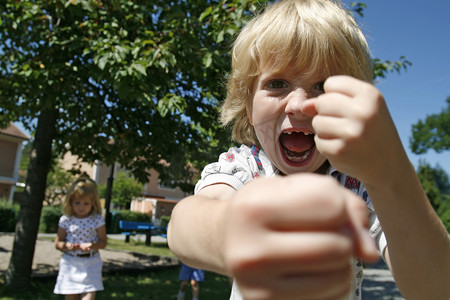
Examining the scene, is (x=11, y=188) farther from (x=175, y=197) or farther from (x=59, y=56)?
(x=59, y=56)

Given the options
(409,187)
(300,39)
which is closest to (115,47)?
(300,39)

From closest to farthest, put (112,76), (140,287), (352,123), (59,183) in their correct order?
1. (352,123)
2. (112,76)
3. (140,287)
4. (59,183)

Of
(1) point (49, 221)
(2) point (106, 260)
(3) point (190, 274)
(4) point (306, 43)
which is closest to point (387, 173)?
(4) point (306, 43)

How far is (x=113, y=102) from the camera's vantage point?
7.05 metres

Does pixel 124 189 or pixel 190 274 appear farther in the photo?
pixel 124 189

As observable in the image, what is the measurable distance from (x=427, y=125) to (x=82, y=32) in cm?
4870

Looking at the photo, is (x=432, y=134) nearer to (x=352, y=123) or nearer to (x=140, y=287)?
(x=140, y=287)

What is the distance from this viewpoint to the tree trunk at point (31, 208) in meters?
6.75

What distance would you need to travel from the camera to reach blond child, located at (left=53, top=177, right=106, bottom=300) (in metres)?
4.59

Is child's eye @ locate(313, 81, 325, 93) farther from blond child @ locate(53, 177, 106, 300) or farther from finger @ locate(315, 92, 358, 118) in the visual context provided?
blond child @ locate(53, 177, 106, 300)

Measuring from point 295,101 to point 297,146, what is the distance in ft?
0.52

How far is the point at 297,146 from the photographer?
1267 mm

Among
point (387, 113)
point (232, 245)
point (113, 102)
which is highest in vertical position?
point (113, 102)

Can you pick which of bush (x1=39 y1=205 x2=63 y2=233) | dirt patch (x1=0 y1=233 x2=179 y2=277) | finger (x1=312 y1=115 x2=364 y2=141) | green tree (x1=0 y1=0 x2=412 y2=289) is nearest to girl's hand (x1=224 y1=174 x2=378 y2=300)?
finger (x1=312 y1=115 x2=364 y2=141)
